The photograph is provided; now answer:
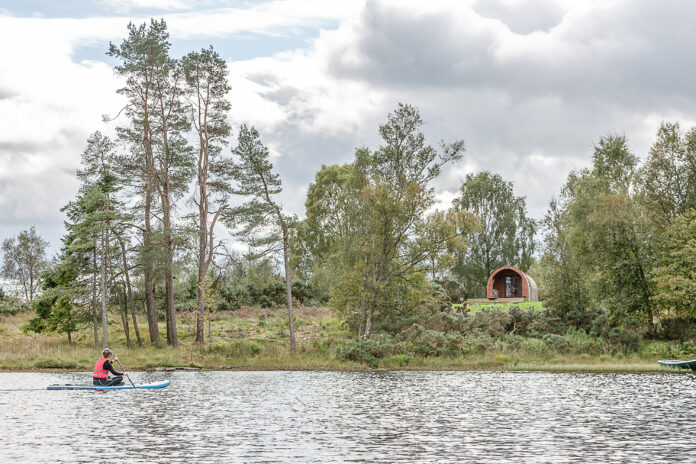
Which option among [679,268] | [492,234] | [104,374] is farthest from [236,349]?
[492,234]

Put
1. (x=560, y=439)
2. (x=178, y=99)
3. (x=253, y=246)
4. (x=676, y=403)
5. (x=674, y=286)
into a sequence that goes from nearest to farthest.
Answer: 1. (x=560, y=439)
2. (x=676, y=403)
3. (x=674, y=286)
4. (x=253, y=246)
5. (x=178, y=99)

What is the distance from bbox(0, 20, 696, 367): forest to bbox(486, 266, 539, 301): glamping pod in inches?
666

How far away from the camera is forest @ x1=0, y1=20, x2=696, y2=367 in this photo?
45.7 metres

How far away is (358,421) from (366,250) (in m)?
26.9

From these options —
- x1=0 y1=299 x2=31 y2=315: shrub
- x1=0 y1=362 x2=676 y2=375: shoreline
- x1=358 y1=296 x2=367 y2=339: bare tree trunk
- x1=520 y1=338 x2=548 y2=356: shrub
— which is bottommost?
x1=0 y1=362 x2=676 y2=375: shoreline

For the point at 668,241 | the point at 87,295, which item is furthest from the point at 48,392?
the point at 668,241

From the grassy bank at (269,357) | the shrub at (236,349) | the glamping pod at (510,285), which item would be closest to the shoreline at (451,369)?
the grassy bank at (269,357)

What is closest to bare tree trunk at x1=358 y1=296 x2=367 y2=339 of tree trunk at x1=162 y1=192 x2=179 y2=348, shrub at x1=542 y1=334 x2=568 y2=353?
shrub at x1=542 y1=334 x2=568 y2=353

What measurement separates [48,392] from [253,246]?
1991cm

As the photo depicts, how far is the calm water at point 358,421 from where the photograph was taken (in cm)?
1608

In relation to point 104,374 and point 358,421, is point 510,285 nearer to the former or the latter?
point 104,374

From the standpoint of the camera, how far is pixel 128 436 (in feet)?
61.8

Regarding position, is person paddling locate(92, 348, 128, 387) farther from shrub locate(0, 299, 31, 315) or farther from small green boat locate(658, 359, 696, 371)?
shrub locate(0, 299, 31, 315)

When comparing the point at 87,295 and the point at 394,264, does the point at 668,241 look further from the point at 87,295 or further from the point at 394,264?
the point at 87,295
